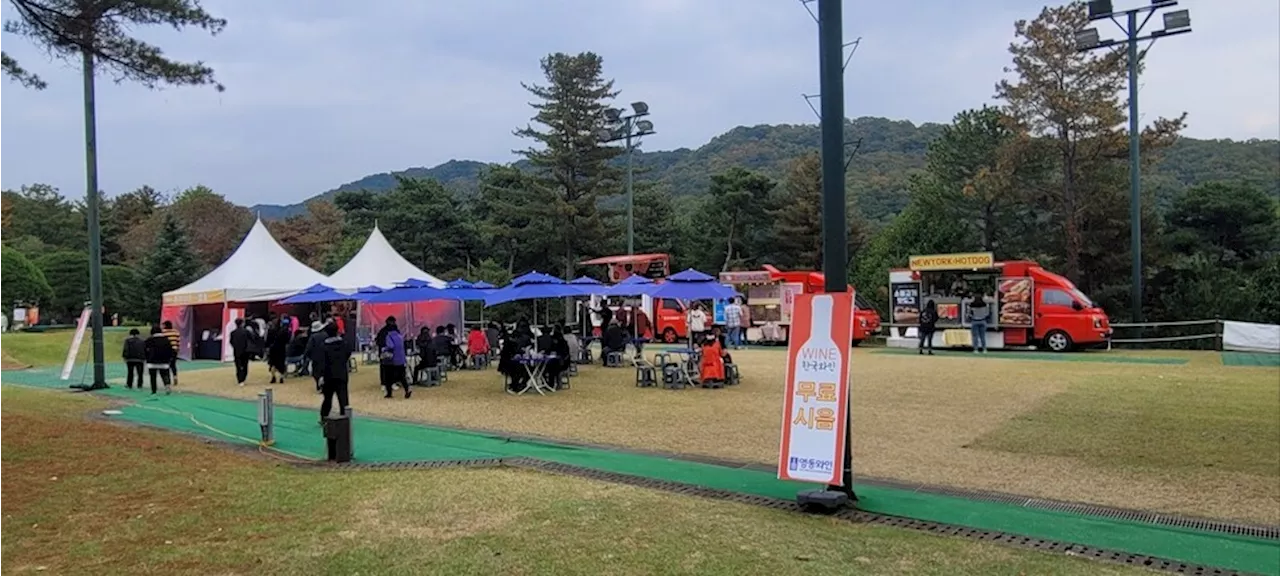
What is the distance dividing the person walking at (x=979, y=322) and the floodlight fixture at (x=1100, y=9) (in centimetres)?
777

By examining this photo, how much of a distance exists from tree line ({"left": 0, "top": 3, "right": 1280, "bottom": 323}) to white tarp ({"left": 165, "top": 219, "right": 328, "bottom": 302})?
1262cm

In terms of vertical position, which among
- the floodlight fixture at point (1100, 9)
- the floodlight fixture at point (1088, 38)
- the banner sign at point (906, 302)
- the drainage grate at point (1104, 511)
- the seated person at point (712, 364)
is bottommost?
the drainage grate at point (1104, 511)

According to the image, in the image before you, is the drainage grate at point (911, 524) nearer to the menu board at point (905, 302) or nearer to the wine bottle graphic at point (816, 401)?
the wine bottle graphic at point (816, 401)

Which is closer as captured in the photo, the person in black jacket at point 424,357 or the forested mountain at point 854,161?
the person in black jacket at point 424,357

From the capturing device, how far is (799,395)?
619 centimetres

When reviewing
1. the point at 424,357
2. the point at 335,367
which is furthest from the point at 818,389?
the point at 424,357

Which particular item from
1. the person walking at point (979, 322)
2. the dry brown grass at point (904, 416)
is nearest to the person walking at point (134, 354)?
the dry brown grass at point (904, 416)

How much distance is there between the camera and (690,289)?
15.7m

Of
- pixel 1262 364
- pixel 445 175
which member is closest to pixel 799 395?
pixel 1262 364

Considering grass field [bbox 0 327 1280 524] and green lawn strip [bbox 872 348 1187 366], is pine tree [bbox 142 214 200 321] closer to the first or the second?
grass field [bbox 0 327 1280 524]

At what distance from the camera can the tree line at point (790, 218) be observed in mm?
25906

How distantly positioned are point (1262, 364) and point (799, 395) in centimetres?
1518

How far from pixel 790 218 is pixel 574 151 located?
10.7 meters

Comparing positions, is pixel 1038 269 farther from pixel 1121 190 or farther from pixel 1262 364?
pixel 1121 190
